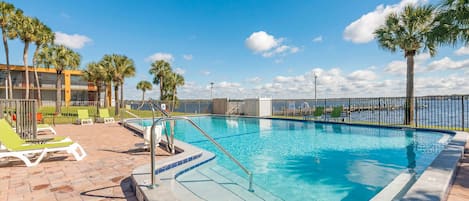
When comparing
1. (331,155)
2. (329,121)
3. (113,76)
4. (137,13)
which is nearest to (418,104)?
(329,121)

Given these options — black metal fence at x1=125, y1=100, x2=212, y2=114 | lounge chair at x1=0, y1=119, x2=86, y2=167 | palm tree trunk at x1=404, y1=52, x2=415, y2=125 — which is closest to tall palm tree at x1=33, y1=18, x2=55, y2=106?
black metal fence at x1=125, y1=100, x2=212, y2=114

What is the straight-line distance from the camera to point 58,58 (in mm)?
20219

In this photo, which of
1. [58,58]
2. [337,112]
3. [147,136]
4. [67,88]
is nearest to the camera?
[147,136]

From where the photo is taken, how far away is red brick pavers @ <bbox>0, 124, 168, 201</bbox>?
2938mm

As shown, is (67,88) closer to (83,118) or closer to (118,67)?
(118,67)

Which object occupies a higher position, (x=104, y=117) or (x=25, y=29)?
(x=25, y=29)

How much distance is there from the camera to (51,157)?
5004 millimetres

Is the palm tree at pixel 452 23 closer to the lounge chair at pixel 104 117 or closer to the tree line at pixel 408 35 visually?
A: the tree line at pixel 408 35

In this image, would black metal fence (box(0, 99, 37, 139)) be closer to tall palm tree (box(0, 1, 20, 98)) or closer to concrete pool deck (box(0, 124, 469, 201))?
concrete pool deck (box(0, 124, 469, 201))

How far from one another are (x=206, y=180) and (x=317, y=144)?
4.75 meters

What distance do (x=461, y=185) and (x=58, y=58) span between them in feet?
85.9

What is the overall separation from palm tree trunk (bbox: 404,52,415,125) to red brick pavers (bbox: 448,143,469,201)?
7280 millimetres

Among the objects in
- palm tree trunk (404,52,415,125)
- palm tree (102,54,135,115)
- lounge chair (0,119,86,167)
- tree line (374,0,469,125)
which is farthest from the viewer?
palm tree (102,54,135,115)

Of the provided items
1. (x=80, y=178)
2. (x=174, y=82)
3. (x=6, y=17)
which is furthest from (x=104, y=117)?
(x=174, y=82)
